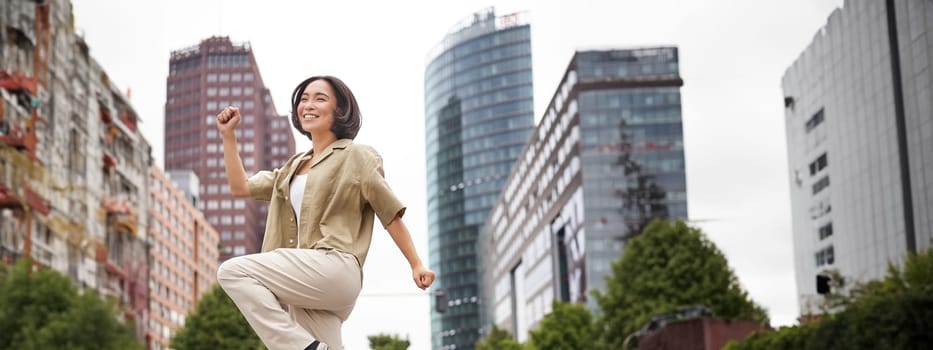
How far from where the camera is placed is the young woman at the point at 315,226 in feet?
20.9

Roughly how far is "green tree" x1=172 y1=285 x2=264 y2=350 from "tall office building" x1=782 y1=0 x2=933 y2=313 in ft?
119

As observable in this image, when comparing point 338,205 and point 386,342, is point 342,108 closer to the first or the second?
point 338,205

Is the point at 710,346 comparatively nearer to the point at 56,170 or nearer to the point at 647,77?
the point at 56,170

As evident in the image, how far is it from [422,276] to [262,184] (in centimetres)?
112

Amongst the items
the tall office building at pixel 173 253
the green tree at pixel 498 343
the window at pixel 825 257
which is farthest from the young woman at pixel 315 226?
the tall office building at pixel 173 253

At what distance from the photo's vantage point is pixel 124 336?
63.0 meters

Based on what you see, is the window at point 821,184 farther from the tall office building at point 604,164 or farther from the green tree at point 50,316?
the green tree at point 50,316

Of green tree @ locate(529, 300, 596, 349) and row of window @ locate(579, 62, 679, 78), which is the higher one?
row of window @ locate(579, 62, 679, 78)

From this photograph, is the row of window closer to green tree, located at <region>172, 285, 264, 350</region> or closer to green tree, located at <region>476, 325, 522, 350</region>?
green tree, located at <region>476, 325, 522, 350</region>

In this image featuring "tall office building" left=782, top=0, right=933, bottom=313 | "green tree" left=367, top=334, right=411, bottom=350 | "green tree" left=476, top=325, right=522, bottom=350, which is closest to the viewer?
"tall office building" left=782, top=0, right=933, bottom=313

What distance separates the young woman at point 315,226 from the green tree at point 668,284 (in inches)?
2449

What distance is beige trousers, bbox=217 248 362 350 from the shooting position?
6.32 metres

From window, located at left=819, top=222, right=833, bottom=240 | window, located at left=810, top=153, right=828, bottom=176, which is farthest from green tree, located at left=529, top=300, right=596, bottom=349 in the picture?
window, located at left=819, top=222, right=833, bottom=240

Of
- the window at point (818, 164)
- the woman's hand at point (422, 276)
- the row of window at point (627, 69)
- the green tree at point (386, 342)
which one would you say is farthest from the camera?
the row of window at point (627, 69)
